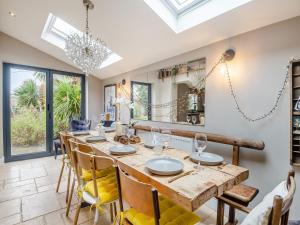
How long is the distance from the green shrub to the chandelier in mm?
2510

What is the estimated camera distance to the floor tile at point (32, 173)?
9.95ft

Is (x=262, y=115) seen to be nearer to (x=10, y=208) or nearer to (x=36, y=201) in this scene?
(x=36, y=201)

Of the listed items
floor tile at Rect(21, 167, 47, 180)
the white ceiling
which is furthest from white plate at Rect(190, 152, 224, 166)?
floor tile at Rect(21, 167, 47, 180)

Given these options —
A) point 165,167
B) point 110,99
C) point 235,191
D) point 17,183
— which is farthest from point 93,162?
point 110,99

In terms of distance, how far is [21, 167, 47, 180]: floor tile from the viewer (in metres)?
3.03

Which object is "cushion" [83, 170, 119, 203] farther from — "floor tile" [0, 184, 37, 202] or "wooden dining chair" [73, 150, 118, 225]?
"floor tile" [0, 184, 37, 202]

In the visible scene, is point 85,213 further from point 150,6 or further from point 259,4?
point 259,4

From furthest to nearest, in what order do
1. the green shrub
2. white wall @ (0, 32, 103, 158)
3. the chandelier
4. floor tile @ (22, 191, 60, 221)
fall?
1. the green shrub
2. white wall @ (0, 32, 103, 158)
3. the chandelier
4. floor tile @ (22, 191, 60, 221)

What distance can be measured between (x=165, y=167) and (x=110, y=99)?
374cm

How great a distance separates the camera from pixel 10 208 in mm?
2092

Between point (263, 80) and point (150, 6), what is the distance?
1566 mm

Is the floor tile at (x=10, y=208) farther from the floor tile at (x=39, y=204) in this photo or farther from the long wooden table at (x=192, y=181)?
the long wooden table at (x=192, y=181)

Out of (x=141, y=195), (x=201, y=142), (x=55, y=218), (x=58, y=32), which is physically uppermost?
(x=58, y=32)

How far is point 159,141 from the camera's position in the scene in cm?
162
